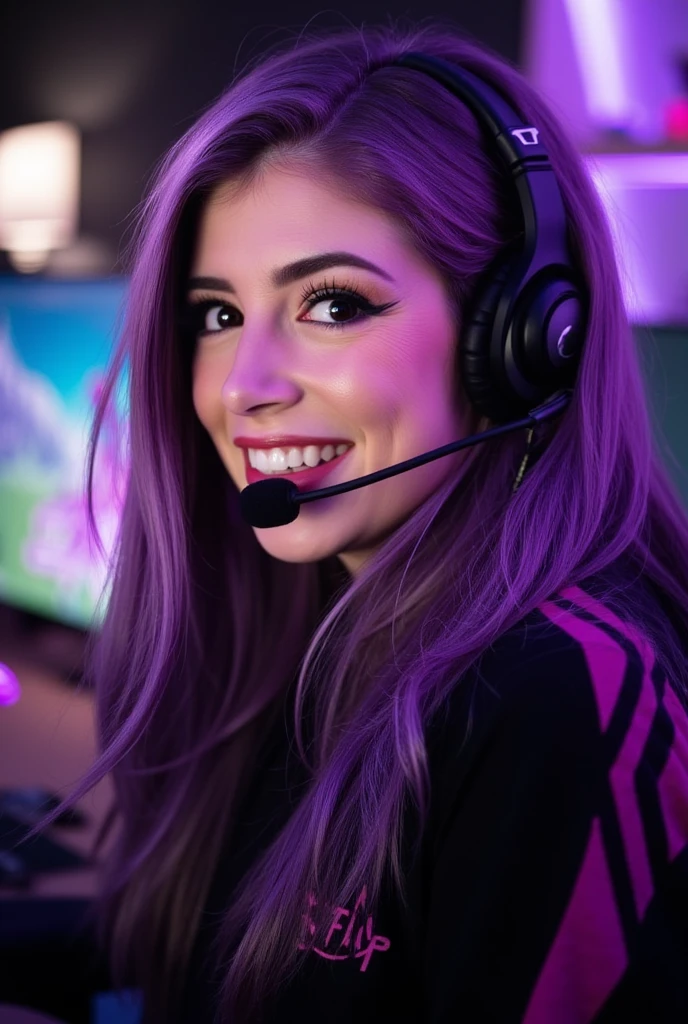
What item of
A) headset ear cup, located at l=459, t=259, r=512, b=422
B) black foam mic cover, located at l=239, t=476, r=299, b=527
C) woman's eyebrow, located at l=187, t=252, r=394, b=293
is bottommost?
black foam mic cover, located at l=239, t=476, r=299, b=527

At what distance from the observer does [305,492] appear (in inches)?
36.1

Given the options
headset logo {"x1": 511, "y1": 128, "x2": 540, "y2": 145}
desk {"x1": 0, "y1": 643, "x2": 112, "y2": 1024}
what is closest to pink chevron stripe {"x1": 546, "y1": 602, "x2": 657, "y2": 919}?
headset logo {"x1": 511, "y1": 128, "x2": 540, "y2": 145}

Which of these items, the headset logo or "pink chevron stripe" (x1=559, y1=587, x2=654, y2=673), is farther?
the headset logo

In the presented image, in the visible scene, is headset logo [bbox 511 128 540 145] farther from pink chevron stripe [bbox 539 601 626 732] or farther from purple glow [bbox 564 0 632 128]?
purple glow [bbox 564 0 632 128]

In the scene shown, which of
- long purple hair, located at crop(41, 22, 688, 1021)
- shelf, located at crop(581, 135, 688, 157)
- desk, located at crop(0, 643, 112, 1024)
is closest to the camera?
long purple hair, located at crop(41, 22, 688, 1021)

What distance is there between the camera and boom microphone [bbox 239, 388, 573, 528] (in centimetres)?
88

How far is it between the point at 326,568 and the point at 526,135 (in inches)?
20.4

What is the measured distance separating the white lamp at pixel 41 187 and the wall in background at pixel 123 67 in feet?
0.20

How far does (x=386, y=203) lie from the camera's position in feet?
2.89

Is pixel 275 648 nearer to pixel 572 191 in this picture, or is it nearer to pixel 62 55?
pixel 572 191

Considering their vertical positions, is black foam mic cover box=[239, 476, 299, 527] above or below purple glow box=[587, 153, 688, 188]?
below

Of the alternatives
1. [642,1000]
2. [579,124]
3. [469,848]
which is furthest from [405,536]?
[579,124]

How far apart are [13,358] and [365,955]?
4.91 feet

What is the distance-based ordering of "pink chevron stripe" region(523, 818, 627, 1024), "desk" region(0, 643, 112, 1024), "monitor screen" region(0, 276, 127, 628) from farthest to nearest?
"monitor screen" region(0, 276, 127, 628) → "desk" region(0, 643, 112, 1024) → "pink chevron stripe" region(523, 818, 627, 1024)
